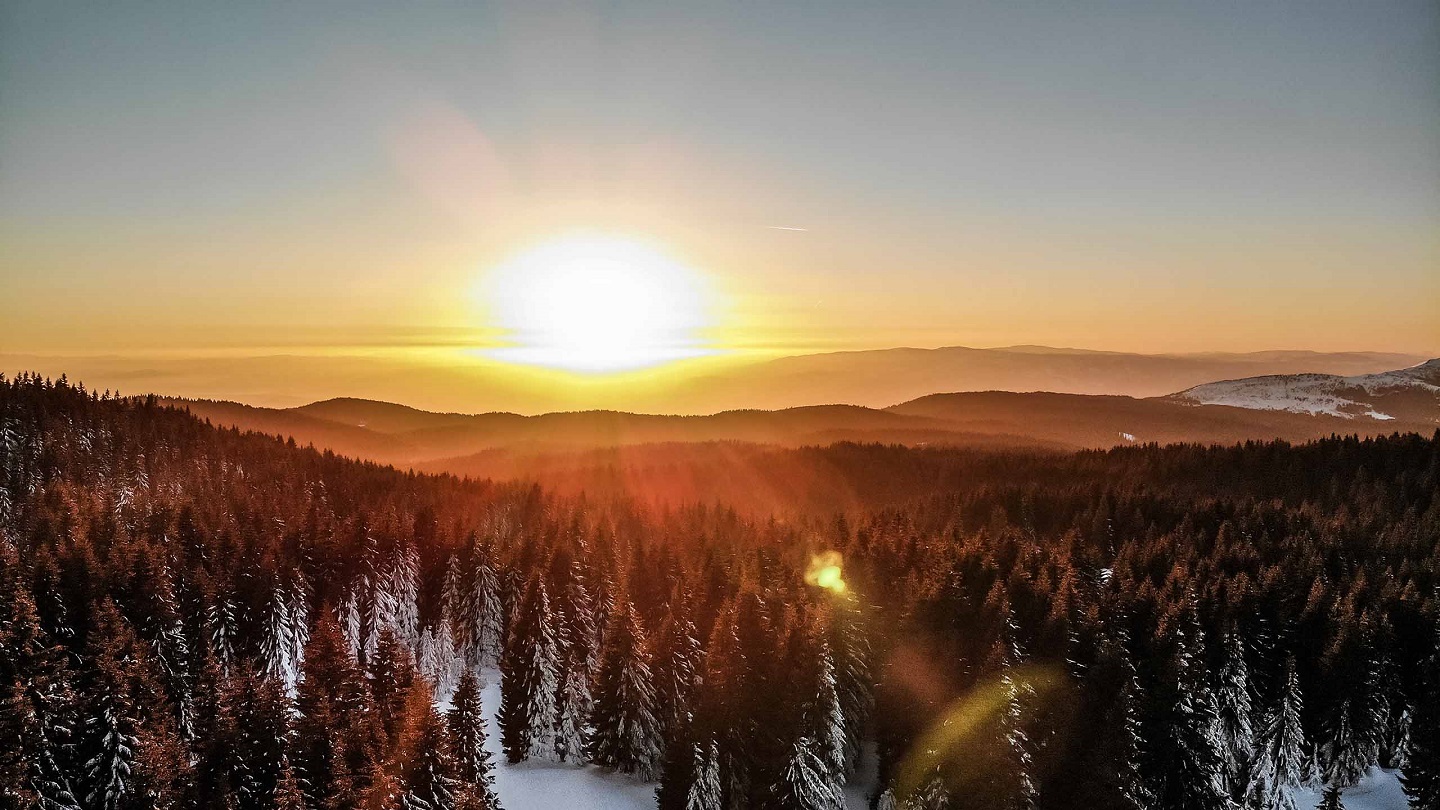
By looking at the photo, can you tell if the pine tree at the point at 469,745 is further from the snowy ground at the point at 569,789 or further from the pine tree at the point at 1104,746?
the pine tree at the point at 1104,746

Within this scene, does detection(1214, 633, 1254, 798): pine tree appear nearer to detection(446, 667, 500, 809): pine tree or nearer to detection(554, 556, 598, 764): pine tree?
detection(446, 667, 500, 809): pine tree

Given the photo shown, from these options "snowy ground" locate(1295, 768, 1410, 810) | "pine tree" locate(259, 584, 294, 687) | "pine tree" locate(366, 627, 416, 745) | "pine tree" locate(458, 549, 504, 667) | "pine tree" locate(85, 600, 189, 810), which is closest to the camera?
"pine tree" locate(85, 600, 189, 810)

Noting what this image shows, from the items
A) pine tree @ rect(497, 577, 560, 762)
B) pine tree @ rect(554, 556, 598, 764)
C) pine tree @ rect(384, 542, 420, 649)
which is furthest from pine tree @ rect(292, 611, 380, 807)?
pine tree @ rect(384, 542, 420, 649)

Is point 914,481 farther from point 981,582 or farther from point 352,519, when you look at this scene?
point 352,519

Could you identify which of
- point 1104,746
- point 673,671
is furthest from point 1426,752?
point 673,671

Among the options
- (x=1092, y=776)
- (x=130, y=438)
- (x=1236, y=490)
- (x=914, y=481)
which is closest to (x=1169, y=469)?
(x=1236, y=490)

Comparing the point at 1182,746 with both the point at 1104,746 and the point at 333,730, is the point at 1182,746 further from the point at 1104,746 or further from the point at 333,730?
the point at 333,730
